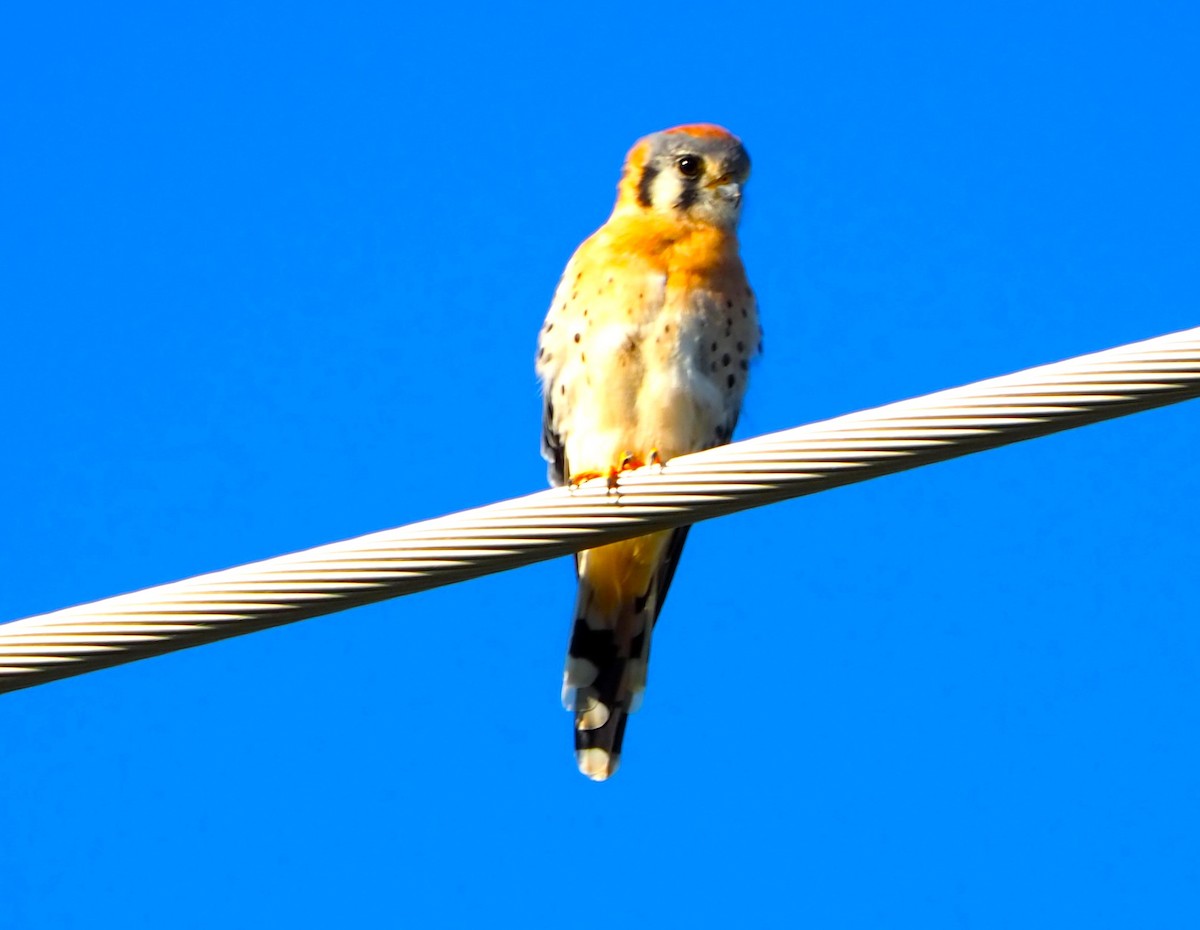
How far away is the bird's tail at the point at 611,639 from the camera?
658 centimetres

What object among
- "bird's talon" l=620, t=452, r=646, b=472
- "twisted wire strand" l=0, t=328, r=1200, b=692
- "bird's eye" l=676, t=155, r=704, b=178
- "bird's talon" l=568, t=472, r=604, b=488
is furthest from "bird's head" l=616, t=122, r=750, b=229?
"twisted wire strand" l=0, t=328, r=1200, b=692

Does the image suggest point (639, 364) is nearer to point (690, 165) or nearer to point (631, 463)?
point (631, 463)

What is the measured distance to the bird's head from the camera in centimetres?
683

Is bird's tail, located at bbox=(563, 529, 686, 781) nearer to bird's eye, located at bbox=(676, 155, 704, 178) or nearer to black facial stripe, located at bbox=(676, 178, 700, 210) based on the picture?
black facial stripe, located at bbox=(676, 178, 700, 210)

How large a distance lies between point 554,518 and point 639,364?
96.8 inches

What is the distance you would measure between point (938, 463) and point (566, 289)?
303 centimetres

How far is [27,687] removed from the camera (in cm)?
396

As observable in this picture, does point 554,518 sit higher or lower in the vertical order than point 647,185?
lower

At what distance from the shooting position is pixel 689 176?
6914 millimetres

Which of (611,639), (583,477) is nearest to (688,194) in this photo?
(583,477)

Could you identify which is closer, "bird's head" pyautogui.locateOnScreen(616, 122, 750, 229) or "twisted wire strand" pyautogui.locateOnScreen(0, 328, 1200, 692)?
"twisted wire strand" pyautogui.locateOnScreen(0, 328, 1200, 692)

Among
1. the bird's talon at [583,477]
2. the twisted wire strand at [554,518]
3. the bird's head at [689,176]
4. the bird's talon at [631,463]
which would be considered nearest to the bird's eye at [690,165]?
the bird's head at [689,176]

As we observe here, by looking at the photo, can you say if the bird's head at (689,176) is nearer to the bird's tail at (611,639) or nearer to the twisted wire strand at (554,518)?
the bird's tail at (611,639)

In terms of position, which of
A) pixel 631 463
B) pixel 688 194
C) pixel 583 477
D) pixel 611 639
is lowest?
pixel 611 639
